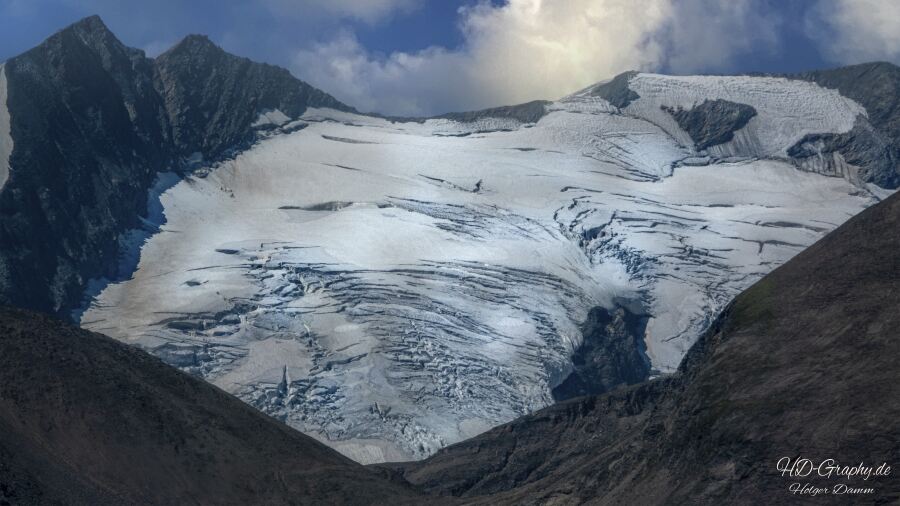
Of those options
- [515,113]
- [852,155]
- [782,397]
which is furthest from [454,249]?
[782,397]

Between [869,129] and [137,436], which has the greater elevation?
[869,129]

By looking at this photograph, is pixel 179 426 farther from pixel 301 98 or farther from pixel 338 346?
pixel 301 98

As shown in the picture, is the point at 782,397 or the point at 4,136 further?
the point at 4,136

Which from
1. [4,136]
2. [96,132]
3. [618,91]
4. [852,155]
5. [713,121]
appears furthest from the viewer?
[618,91]

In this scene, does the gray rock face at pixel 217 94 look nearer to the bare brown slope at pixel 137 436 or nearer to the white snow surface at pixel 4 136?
the white snow surface at pixel 4 136

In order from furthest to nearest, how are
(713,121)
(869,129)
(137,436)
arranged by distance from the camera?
(713,121)
(869,129)
(137,436)

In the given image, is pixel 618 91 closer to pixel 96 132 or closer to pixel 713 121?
pixel 713 121

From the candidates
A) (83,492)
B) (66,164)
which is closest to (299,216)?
(66,164)

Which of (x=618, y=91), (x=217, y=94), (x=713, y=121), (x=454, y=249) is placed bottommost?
(x=454, y=249)
